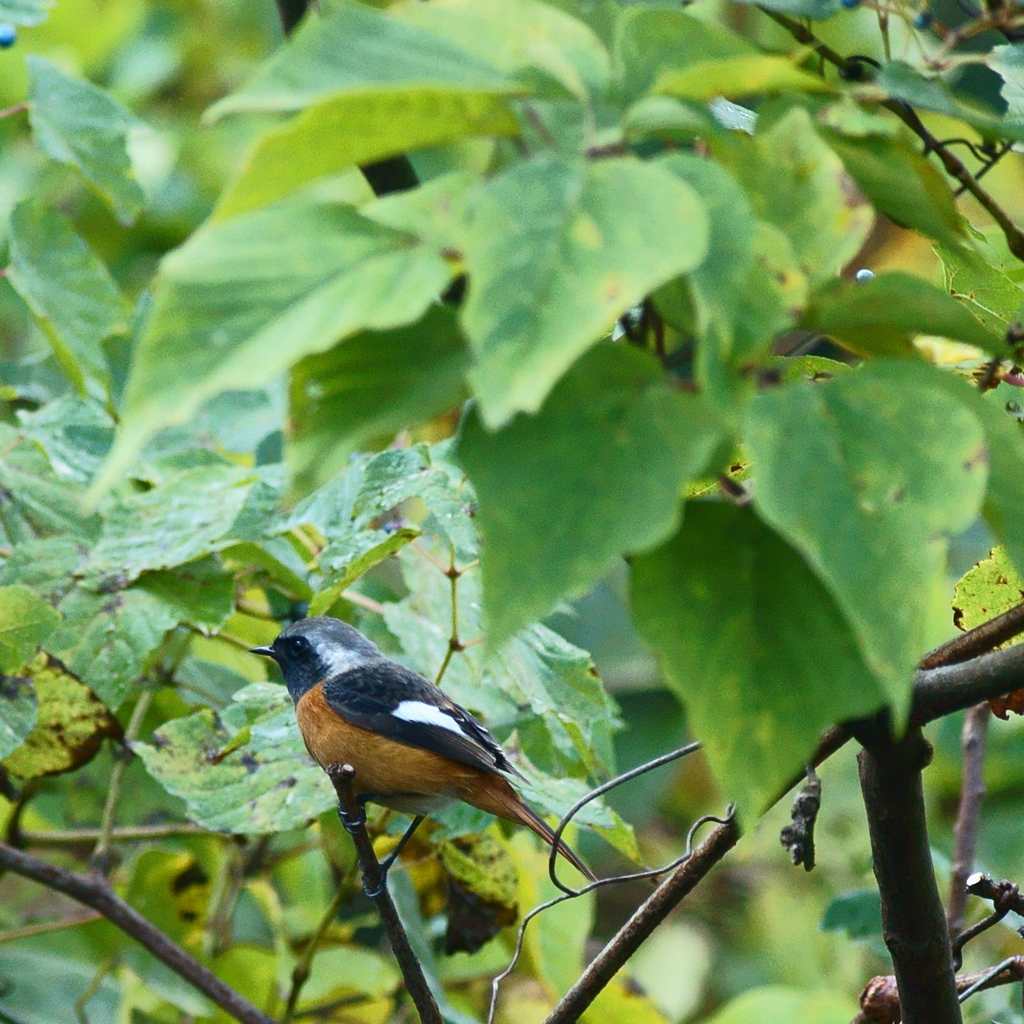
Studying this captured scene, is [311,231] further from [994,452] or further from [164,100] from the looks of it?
[164,100]

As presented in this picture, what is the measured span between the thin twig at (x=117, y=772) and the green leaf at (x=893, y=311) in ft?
5.10

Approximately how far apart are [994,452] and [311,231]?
0.45 m

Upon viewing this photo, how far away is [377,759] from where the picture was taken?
83.5 inches

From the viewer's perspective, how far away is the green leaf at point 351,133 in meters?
0.75

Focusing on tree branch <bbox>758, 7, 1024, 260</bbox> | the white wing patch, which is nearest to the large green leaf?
tree branch <bbox>758, 7, 1024, 260</bbox>

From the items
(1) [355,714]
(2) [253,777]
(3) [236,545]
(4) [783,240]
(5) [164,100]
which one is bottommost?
(5) [164,100]

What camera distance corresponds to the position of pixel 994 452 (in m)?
0.82

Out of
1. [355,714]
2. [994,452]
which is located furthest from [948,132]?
[994,452]

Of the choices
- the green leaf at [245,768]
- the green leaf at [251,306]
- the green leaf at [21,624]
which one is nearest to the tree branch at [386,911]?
the green leaf at [245,768]

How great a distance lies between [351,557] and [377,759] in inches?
18.7

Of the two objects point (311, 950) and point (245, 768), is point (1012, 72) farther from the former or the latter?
point (311, 950)

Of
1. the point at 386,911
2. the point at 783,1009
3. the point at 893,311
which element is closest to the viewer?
the point at 893,311

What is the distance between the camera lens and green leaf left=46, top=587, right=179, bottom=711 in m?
1.97

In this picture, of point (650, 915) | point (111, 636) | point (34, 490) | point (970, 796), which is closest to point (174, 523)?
point (111, 636)
